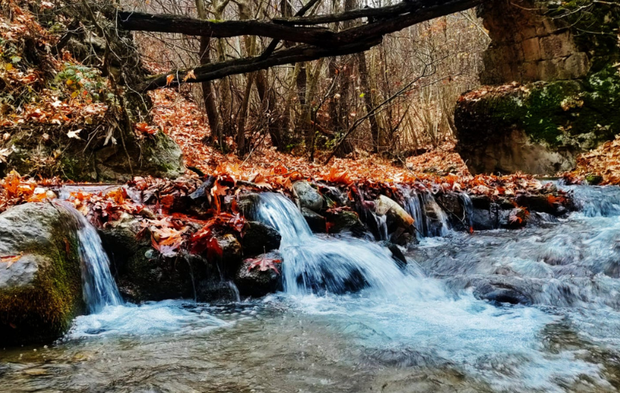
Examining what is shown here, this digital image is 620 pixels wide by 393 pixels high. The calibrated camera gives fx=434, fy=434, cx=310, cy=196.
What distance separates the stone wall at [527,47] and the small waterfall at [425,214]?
669 cm

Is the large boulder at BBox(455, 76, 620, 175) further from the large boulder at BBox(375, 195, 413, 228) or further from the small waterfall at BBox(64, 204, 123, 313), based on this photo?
the small waterfall at BBox(64, 204, 123, 313)

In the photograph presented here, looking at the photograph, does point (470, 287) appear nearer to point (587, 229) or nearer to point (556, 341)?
point (556, 341)

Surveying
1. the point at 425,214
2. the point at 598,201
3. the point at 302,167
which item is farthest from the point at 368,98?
the point at 425,214

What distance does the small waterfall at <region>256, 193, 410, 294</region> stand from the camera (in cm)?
418

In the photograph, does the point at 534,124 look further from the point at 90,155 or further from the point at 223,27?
the point at 90,155

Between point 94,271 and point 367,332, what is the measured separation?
221 cm

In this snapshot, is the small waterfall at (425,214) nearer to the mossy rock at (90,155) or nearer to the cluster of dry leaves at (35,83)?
the mossy rock at (90,155)

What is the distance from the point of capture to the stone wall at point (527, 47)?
10859mm

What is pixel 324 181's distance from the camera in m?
6.47

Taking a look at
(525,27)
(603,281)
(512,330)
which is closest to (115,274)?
(512,330)

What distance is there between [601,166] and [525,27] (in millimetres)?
4315

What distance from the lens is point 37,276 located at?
107 inches

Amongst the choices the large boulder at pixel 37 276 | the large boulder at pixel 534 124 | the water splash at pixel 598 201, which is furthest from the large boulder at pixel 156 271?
the large boulder at pixel 534 124

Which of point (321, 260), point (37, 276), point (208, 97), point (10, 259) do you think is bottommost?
point (321, 260)
